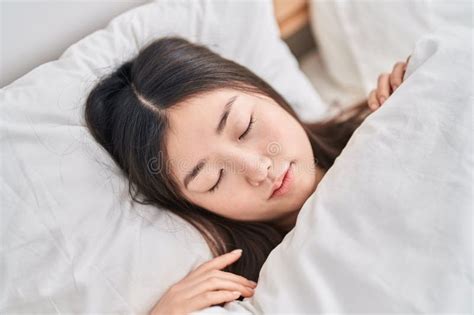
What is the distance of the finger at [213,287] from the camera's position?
0.80 metres

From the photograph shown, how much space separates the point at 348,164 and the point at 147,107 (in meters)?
0.41

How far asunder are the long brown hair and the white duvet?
0.63 ft

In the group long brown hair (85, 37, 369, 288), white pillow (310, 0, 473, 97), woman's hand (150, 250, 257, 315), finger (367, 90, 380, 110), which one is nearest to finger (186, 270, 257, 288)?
woman's hand (150, 250, 257, 315)

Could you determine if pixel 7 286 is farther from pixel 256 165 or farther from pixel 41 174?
pixel 256 165

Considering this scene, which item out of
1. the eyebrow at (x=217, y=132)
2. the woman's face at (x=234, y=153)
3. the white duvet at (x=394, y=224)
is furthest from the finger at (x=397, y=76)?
the eyebrow at (x=217, y=132)

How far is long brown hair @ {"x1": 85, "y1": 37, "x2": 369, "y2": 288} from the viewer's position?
36.7 inches

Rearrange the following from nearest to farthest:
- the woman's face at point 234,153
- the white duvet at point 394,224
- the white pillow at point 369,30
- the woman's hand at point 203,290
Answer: the white duvet at point 394,224
the woman's hand at point 203,290
the woman's face at point 234,153
the white pillow at point 369,30

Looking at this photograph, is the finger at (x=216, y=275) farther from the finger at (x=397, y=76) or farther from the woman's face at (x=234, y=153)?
the finger at (x=397, y=76)

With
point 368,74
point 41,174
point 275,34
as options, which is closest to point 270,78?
point 275,34

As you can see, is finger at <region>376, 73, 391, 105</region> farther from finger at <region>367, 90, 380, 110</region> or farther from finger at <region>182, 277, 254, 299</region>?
finger at <region>182, 277, 254, 299</region>

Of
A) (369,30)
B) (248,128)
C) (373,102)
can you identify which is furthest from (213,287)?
(369,30)

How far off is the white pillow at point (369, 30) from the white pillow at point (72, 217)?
70 centimetres

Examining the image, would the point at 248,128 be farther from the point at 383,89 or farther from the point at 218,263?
the point at 383,89

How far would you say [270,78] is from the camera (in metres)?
1.24
